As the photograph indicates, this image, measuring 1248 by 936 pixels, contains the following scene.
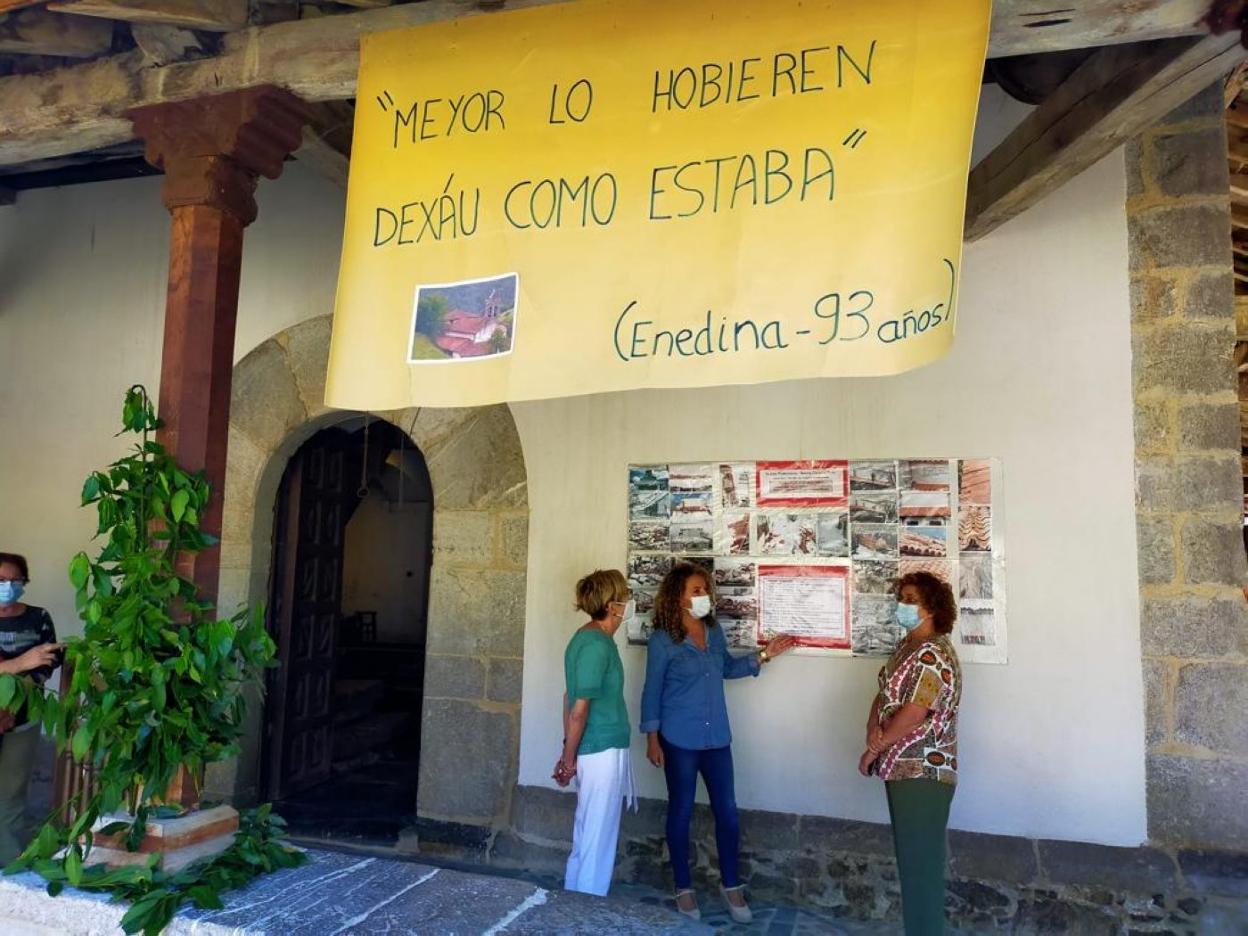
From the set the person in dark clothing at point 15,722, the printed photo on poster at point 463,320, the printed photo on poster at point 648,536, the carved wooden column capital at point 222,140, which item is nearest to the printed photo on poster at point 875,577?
the printed photo on poster at point 648,536

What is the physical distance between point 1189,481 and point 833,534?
1348mm

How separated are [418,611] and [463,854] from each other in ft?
20.8

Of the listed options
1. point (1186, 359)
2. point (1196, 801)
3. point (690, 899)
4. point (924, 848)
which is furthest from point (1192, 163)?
point (690, 899)

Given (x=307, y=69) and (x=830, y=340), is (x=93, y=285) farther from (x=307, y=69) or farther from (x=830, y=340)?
(x=830, y=340)

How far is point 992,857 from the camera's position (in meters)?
3.44

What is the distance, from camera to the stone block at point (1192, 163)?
135 inches

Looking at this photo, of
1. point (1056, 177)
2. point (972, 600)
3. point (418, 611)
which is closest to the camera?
point (1056, 177)

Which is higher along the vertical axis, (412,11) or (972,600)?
Answer: (412,11)

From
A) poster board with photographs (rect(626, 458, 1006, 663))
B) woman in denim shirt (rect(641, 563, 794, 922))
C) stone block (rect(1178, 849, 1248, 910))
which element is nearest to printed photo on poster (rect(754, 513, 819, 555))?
poster board with photographs (rect(626, 458, 1006, 663))

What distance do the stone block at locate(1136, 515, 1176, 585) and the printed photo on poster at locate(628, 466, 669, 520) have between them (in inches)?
75.2

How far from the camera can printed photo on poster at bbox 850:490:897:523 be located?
3721mm

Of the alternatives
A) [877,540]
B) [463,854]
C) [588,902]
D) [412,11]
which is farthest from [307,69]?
[463,854]

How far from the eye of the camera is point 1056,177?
3.13m

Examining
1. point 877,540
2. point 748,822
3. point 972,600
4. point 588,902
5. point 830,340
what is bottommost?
point 748,822
